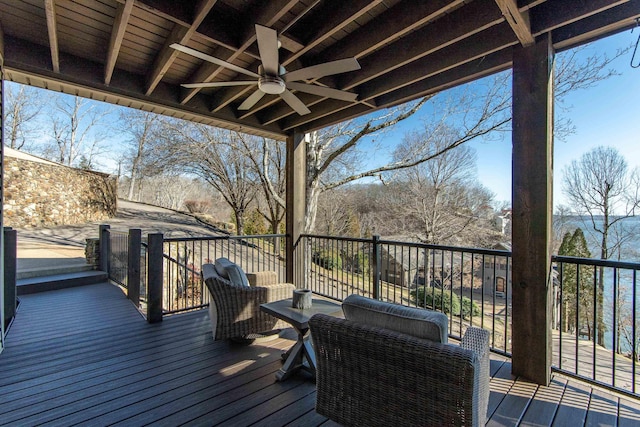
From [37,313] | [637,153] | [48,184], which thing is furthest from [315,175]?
[637,153]

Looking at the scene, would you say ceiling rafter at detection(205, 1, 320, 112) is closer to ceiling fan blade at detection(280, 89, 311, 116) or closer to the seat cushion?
ceiling fan blade at detection(280, 89, 311, 116)

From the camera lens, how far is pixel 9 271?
11.4ft

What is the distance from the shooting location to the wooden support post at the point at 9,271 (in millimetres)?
3428

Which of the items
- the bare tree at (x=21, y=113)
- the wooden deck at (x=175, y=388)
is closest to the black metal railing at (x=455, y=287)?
the wooden deck at (x=175, y=388)

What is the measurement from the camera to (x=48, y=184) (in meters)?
9.71

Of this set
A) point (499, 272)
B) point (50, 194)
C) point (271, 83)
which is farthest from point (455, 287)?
point (50, 194)

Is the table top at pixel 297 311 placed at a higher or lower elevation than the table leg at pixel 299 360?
higher

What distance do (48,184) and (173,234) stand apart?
4.15 metres

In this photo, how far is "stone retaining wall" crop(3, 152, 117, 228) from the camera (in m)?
8.89

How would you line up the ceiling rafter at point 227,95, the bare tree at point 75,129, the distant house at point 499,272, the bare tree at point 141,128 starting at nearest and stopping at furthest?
the distant house at point 499,272, the ceiling rafter at point 227,95, the bare tree at point 141,128, the bare tree at point 75,129

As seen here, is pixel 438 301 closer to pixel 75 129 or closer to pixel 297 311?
pixel 297 311

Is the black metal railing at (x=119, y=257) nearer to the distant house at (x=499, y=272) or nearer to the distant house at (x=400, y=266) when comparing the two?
the distant house at (x=400, y=266)

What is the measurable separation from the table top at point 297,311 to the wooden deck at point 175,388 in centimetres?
50

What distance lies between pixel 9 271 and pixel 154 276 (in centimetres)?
170
